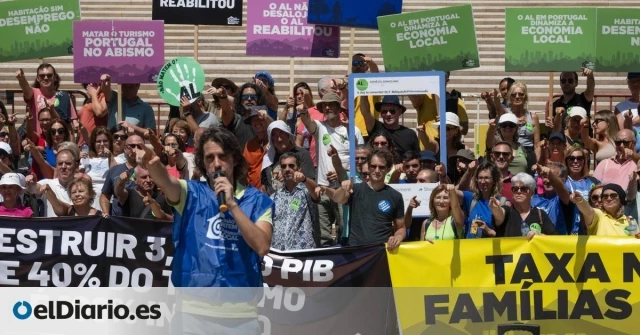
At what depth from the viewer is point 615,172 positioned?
1183cm

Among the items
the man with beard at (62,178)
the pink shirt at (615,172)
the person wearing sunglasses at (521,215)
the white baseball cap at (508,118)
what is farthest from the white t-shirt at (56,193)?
the pink shirt at (615,172)

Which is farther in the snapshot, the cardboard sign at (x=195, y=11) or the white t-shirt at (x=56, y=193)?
the cardboard sign at (x=195, y=11)

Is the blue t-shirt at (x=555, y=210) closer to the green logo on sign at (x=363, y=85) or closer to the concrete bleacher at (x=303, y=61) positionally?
the green logo on sign at (x=363, y=85)

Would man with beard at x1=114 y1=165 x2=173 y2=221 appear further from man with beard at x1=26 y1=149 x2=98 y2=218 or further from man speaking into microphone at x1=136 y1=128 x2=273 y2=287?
man speaking into microphone at x1=136 y1=128 x2=273 y2=287

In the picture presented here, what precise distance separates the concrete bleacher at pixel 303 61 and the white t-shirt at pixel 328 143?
5.06m

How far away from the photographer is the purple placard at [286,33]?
1410 cm

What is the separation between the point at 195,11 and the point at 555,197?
200 inches

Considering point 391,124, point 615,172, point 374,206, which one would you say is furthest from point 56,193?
point 615,172

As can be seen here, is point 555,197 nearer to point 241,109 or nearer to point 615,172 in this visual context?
point 615,172

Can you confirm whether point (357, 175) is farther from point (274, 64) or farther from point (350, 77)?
point (274, 64)

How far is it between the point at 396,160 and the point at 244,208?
17.9 ft

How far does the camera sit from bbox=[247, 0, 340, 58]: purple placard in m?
14.1

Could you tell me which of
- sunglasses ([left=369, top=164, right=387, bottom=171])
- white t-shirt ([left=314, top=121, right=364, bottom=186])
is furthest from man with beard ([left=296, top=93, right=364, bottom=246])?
sunglasses ([left=369, top=164, right=387, bottom=171])

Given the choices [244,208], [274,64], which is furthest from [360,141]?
[274,64]
